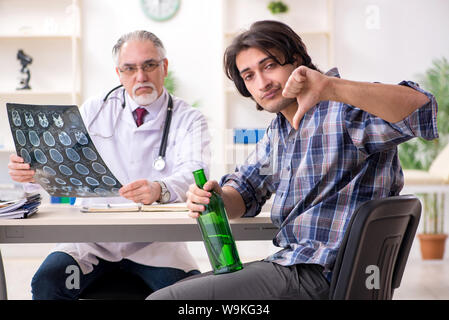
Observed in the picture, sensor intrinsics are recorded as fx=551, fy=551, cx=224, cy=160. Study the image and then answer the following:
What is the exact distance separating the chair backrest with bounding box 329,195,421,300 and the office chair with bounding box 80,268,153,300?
2.34ft

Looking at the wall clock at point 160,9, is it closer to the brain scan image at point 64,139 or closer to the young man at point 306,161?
the young man at point 306,161

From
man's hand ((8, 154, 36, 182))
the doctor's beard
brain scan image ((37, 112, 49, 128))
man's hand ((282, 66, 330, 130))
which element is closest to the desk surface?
man's hand ((8, 154, 36, 182))

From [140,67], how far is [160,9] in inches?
102

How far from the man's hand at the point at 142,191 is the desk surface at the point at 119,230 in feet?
0.27

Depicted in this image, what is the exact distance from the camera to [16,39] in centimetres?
434

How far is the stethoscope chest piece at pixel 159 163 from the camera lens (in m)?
1.91

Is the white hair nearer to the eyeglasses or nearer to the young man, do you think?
the eyeglasses

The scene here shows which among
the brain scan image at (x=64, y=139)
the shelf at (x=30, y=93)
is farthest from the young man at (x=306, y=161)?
the shelf at (x=30, y=93)

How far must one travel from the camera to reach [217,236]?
1.23 meters

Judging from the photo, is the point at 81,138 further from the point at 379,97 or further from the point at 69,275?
the point at 379,97

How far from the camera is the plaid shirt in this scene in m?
1.20

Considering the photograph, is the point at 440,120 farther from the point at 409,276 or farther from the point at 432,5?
the point at 409,276
